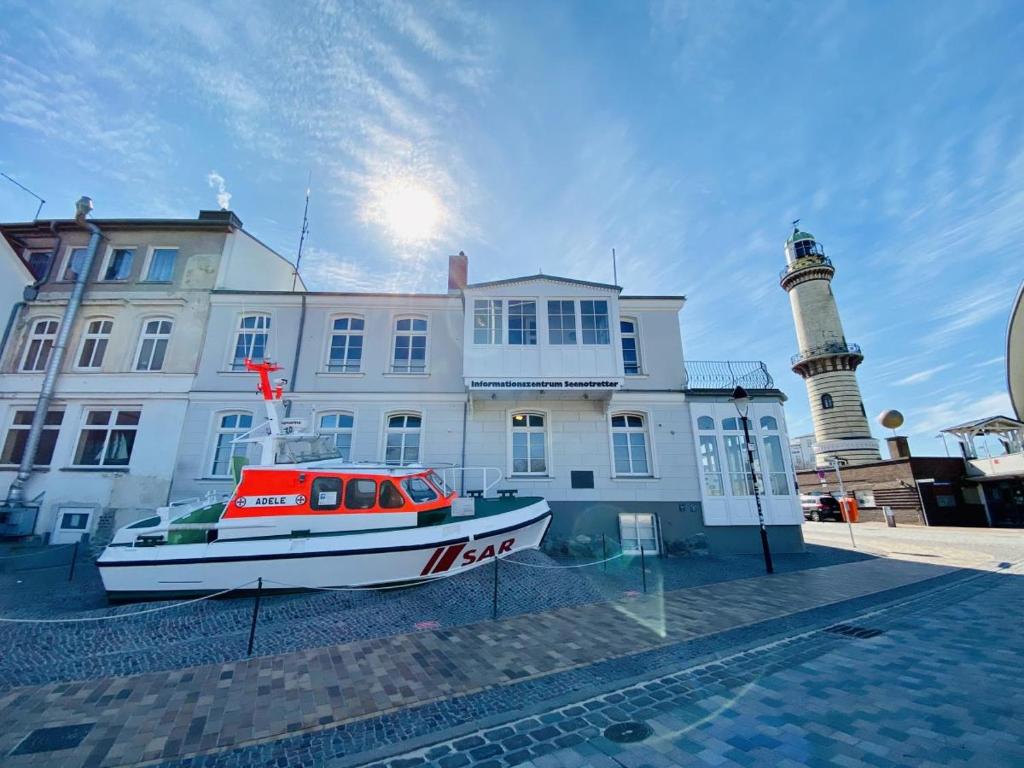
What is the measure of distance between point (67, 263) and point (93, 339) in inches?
141

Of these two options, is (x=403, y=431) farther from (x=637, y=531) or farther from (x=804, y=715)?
(x=804, y=715)

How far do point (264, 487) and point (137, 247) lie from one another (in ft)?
44.5

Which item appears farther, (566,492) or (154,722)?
(566,492)

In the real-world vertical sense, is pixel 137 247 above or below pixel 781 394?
above

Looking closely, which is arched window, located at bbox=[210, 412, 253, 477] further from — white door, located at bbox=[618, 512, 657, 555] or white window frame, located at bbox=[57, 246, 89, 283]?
white door, located at bbox=[618, 512, 657, 555]

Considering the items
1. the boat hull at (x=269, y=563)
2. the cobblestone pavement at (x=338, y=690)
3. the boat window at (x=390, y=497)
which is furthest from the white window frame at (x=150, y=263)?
the cobblestone pavement at (x=338, y=690)

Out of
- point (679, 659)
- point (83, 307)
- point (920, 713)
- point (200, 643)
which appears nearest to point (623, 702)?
point (679, 659)

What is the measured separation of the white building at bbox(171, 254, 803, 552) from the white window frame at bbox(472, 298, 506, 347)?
49 mm

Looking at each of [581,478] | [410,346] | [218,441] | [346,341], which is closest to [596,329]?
[581,478]

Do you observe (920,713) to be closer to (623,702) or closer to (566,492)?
(623,702)

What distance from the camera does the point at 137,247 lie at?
15117 mm

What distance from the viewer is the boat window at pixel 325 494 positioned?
800 centimetres

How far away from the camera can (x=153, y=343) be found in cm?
1409

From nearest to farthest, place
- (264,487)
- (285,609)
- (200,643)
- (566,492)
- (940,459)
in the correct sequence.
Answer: (200,643)
(285,609)
(264,487)
(566,492)
(940,459)
